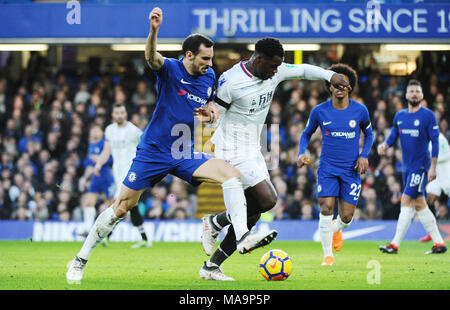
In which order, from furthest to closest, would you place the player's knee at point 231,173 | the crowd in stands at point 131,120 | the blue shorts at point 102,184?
the crowd in stands at point 131,120 → the blue shorts at point 102,184 → the player's knee at point 231,173

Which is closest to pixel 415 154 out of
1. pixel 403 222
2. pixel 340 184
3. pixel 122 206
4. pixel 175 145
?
pixel 403 222

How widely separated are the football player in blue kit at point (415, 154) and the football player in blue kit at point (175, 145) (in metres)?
4.99

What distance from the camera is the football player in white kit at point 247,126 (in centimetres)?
762

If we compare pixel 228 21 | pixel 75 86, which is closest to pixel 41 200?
pixel 75 86

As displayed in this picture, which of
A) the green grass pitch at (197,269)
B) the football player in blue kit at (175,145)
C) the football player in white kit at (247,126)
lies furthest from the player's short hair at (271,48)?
the green grass pitch at (197,269)

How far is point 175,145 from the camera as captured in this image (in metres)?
7.40

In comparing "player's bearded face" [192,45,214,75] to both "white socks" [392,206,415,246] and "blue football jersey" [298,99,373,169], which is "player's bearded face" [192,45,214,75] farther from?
"white socks" [392,206,415,246]

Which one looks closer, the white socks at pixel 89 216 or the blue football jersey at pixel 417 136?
the blue football jersey at pixel 417 136

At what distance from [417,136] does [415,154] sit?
0.89 feet

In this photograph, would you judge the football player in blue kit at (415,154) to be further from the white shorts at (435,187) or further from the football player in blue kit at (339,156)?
the white shorts at (435,187)

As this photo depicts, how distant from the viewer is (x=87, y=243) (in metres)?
7.52

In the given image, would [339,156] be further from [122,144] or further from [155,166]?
[122,144]
